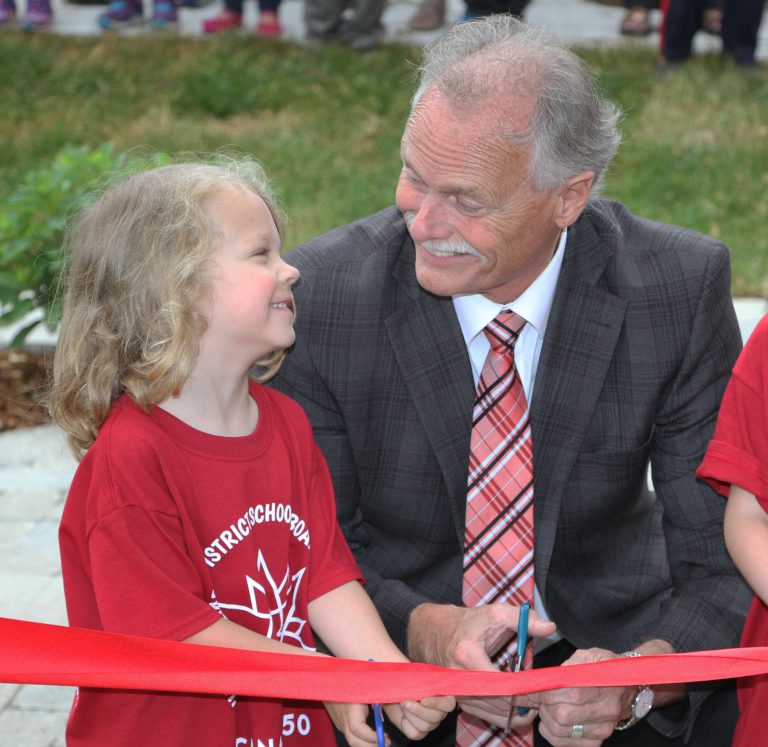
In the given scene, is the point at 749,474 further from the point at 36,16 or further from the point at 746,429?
the point at 36,16

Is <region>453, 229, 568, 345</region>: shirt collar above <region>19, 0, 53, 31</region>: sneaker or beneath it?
above

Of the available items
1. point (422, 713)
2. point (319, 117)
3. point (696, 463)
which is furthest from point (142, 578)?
point (319, 117)

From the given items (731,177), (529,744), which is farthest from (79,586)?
(731,177)

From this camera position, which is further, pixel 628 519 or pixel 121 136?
pixel 121 136

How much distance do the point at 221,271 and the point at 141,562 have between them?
0.58 m

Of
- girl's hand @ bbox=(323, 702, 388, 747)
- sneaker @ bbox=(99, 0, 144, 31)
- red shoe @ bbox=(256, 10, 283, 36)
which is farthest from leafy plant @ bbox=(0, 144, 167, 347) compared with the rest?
sneaker @ bbox=(99, 0, 144, 31)

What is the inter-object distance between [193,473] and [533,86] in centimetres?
108

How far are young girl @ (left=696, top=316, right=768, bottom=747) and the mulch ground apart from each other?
11.5ft

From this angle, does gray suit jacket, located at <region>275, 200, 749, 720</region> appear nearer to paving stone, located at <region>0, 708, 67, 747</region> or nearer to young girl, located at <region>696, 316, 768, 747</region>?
young girl, located at <region>696, 316, 768, 747</region>

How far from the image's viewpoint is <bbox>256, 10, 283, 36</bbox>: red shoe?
9.56 metres

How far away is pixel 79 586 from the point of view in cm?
246

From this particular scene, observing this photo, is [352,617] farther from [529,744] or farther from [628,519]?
[628,519]

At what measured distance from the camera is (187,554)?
240cm

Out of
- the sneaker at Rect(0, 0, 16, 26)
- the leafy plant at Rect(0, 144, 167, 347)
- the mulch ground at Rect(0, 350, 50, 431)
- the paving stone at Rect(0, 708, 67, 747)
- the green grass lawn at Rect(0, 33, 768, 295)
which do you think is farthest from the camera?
the sneaker at Rect(0, 0, 16, 26)
